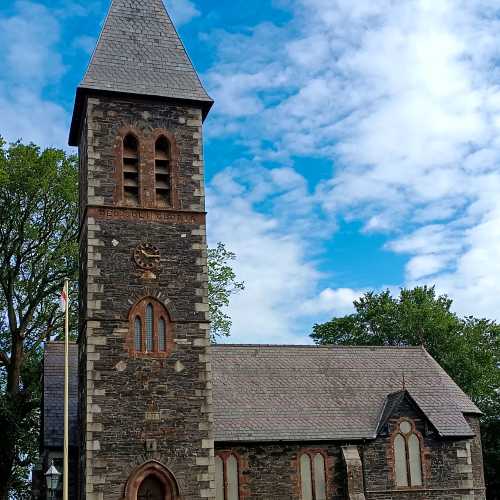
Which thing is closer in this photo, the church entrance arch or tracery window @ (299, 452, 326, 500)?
the church entrance arch

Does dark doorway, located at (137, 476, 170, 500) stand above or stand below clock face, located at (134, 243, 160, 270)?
below

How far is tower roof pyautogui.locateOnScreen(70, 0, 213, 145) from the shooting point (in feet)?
94.1

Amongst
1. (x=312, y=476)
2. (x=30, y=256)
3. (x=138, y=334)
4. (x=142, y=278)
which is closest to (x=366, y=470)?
(x=312, y=476)

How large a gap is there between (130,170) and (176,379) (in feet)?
23.6

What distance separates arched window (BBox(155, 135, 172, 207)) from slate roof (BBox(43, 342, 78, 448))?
8.10 m

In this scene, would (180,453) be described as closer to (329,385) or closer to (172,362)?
(172,362)

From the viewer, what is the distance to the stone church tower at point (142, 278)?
25453mm

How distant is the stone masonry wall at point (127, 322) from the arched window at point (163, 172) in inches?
13.4

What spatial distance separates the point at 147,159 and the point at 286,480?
12.2 metres

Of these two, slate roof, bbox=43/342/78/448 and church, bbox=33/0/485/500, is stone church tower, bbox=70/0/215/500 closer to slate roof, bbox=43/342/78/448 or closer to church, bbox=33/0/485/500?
church, bbox=33/0/485/500

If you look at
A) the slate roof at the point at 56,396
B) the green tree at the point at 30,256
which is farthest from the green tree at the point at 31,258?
the slate roof at the point at 56,396

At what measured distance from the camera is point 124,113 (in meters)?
28.5

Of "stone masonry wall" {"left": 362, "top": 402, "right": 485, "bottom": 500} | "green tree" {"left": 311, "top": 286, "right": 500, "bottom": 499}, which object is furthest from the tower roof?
"green tree" {"left": 311, "top": 286, "right": 500, "bottom": 499}

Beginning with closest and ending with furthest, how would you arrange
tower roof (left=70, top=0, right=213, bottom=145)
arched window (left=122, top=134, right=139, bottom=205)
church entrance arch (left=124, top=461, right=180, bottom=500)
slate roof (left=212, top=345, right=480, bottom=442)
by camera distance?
church entrance arch (left=124, top=461, right=180, bottom=500)
arched window (left=122, top=134, right=139, bottom=205)
tower roof (left=70, top=0, right=213, bottom=145)
slate roof (left=212, top=345, right=480, bottom=442)
